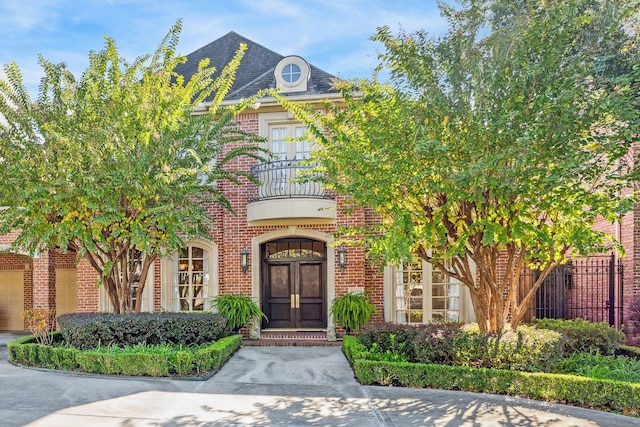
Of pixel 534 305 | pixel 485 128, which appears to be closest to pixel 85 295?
pixel 485 128

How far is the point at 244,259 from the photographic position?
11875 millimetres

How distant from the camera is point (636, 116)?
6.33 meters

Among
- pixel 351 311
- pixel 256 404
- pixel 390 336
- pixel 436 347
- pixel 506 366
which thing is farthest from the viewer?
pixel 351 311

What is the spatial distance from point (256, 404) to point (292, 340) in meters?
4.89

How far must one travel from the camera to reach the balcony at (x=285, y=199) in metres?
11.3

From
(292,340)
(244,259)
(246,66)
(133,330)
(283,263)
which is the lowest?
(292,340)

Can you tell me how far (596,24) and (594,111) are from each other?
2.44 metres

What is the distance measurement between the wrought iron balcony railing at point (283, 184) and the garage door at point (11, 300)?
32.8 feet

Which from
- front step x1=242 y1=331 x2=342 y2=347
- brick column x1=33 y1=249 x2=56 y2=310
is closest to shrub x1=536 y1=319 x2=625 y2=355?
front step x1=242 y1=331 x2=342 y2=347

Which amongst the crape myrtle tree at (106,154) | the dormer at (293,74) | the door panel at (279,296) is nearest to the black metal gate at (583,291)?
the door panel at (279,296)

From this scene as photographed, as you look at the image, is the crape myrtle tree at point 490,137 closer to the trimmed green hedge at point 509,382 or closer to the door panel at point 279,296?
the trimmed green hedge at point 509,382

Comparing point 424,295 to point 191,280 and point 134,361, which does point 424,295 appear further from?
point 134,361

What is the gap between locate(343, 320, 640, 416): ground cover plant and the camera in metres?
6.38

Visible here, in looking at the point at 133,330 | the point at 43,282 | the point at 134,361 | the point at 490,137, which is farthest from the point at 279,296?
the point at 490,137
